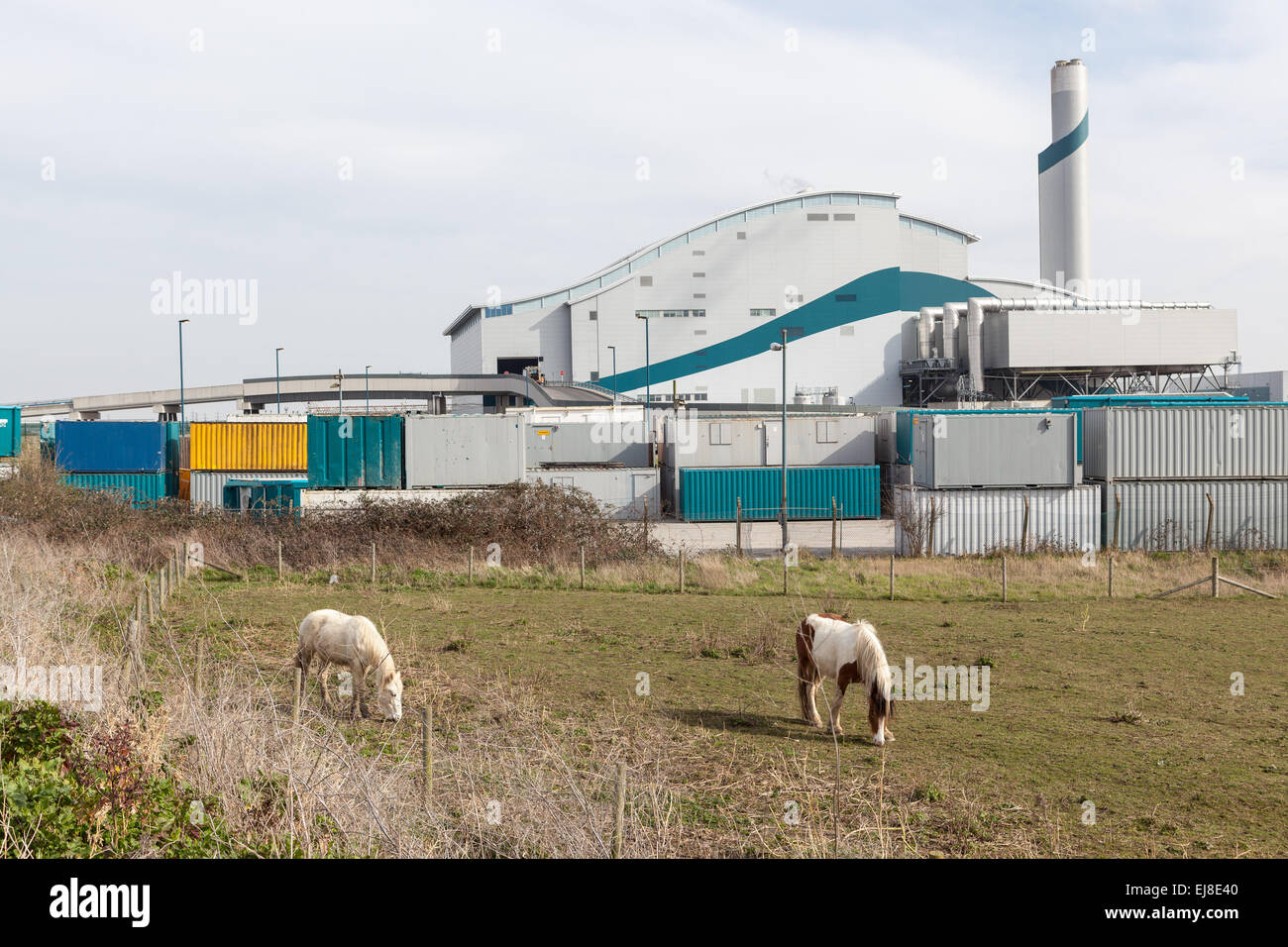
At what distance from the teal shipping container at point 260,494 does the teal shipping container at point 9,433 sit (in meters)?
7.68

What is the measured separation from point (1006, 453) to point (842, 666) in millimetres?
24412

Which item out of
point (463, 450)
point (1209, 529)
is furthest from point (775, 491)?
point (1209, 529)

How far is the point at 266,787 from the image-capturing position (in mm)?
7246

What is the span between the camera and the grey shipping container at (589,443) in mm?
50562

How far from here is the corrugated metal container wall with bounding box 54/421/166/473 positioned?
4181 centimetres

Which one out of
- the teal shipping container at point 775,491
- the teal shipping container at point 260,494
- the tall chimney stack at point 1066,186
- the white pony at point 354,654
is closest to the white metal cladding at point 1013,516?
the teal shipping container at point 775,491

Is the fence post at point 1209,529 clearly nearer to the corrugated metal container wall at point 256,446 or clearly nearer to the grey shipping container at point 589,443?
the grey shipping container at point 589,443

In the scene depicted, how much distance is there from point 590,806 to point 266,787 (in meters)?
2.44

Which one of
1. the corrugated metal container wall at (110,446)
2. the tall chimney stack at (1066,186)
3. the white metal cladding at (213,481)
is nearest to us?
the white metal cladding at (213,481)

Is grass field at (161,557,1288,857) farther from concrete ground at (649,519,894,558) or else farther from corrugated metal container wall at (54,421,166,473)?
corrugated metal container wall at (54,421,166,473)

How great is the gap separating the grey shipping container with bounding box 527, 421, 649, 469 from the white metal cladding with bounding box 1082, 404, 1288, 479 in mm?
23797

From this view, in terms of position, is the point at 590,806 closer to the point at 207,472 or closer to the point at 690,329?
the point at 207,472

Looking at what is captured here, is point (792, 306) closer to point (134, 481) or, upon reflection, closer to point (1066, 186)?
point (1066, 186)
